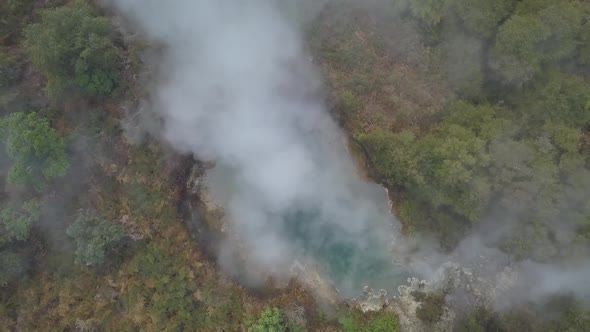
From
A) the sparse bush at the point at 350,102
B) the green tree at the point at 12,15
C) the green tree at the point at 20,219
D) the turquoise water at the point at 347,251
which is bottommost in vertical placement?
the green tree at the point at 20,219

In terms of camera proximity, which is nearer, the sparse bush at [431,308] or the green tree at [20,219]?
the green tree at [20,219]

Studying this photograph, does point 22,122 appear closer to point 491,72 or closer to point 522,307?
point 491,72

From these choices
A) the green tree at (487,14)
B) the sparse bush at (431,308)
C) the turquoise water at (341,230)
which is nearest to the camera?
the green tree at (487,14)

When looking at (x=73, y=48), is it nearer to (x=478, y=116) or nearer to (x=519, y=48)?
(x=478, y=116)

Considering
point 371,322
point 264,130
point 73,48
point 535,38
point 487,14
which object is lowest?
point 371,322

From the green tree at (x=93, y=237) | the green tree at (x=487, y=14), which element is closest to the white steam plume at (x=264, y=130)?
the green tree at (x=93, y=237)

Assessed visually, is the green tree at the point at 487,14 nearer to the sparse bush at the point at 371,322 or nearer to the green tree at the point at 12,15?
the sparse bush at the point at 371,322

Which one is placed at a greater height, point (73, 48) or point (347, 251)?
point (347, 251)

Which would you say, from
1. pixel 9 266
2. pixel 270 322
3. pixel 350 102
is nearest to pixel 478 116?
pixel 350 102

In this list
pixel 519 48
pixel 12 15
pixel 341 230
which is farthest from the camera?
pixel 12 15
